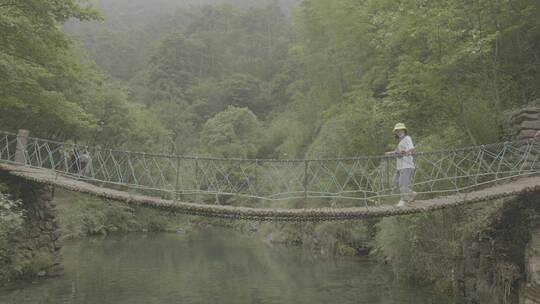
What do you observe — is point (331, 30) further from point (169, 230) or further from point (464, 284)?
point (169, 230)

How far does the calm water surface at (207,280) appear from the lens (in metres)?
10.0

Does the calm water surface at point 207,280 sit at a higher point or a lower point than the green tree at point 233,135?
lower

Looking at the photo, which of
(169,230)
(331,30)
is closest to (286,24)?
(169,230)

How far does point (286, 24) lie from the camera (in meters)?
60.9

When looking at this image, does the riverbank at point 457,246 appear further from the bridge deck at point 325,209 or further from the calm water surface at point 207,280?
the bridge deck at point 325,209

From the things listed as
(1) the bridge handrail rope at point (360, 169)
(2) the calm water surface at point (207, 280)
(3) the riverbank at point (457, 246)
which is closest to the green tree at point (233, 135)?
(1) the bridge handrail rope at point (360, 169)

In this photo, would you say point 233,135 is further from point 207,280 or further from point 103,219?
point 207,280

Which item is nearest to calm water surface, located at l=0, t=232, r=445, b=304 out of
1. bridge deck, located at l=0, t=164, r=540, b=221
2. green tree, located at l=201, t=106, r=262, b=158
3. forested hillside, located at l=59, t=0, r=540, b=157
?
bridge deck, located at l=0, t=164, r=540, b=221

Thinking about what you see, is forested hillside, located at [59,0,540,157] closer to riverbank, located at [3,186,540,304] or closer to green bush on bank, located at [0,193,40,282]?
riverbank, located at [3,186,540,304]

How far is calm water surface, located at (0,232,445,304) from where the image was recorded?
10.0 meters

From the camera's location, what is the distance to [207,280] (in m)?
12.5

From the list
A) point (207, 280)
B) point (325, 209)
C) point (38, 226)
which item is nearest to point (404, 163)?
point (325, 209)

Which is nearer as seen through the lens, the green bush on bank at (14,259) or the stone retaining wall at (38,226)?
the green bush on bank at (14,259)

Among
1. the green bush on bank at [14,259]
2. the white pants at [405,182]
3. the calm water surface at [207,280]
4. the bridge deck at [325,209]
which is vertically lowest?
the calm water surface at [207,280]
